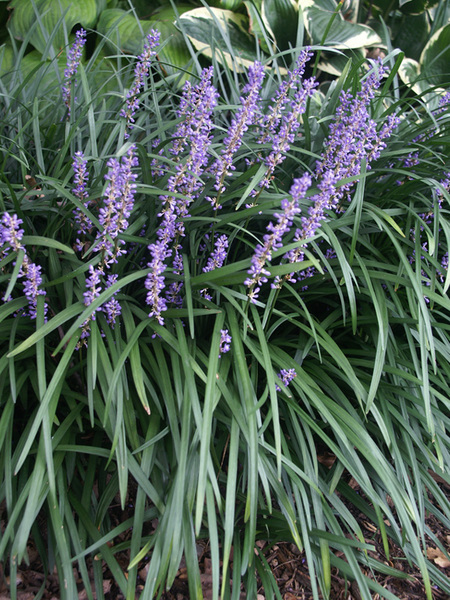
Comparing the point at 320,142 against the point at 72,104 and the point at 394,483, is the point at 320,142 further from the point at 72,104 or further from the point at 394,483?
the point at 394,483

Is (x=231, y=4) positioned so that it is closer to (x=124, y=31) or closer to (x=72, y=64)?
(x=124, y=31)

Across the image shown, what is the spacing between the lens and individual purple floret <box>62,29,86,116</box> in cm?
222

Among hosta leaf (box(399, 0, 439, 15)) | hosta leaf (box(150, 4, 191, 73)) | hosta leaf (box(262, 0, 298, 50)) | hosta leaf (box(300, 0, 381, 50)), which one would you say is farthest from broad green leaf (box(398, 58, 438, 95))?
hosta leaf (box(150, 4, 191, 73))

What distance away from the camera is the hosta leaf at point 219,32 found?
3.59m

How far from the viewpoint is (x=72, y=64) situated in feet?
7.38

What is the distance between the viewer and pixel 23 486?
174cm

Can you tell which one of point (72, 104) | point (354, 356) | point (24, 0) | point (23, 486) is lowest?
point (354, 356)

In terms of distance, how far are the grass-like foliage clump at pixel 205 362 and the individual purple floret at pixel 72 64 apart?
0.05 feet

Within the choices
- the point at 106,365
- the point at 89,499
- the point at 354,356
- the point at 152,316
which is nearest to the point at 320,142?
the point at 354,356

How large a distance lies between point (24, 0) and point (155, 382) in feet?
11.3

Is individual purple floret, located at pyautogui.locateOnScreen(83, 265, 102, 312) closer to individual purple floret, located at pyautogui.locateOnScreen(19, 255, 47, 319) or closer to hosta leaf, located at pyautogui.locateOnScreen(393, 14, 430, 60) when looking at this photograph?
individual purple floret, located at pyautogui.locateOnScreen(19, 255, 47, 319)

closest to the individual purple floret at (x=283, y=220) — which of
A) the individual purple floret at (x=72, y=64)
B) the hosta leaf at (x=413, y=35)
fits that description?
the individual purple floret at (x=72, y=64)

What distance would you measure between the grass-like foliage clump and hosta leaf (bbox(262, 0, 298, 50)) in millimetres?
2006

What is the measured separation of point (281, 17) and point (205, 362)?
3.30 metres
